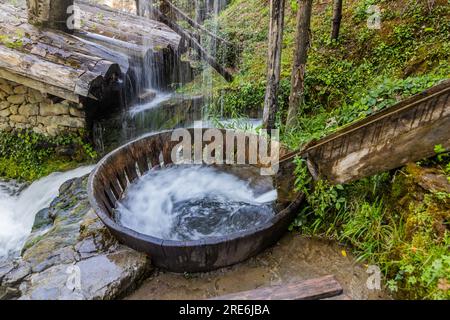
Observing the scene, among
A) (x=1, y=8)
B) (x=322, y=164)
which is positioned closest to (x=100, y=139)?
(x=1, y=8)

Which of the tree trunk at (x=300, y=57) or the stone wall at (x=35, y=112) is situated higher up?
the tree trunk at (x=300, y=57)

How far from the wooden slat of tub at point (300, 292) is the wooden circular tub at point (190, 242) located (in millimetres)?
502

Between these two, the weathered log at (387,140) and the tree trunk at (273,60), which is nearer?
the weathered log at (387,140)

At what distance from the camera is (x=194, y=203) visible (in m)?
4.43

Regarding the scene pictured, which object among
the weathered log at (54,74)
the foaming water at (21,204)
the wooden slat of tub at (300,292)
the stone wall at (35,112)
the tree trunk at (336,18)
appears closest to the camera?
the wooden slat of tub at (300,292)

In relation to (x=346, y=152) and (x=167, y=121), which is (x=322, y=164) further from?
(x=167, y=121)

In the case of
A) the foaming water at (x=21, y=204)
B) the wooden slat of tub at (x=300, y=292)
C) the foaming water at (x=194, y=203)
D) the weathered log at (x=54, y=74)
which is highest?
the weathered log at (x=54, y=74)

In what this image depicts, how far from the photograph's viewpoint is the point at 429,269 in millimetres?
2471

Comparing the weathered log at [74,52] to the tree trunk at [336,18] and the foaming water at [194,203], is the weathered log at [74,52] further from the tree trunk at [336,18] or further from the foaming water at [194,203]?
the tree trunk at [336,18]

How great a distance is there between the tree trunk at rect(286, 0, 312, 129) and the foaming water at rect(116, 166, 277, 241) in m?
1.39

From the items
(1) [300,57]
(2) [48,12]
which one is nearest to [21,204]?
(2) [48,12]

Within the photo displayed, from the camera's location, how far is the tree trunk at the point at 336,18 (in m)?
6.25

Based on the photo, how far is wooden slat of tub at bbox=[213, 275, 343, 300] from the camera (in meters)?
2.62

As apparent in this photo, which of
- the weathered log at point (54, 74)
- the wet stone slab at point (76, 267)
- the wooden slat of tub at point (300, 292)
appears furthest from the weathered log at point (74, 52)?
the wooden slat of tub at point (300, 292)
